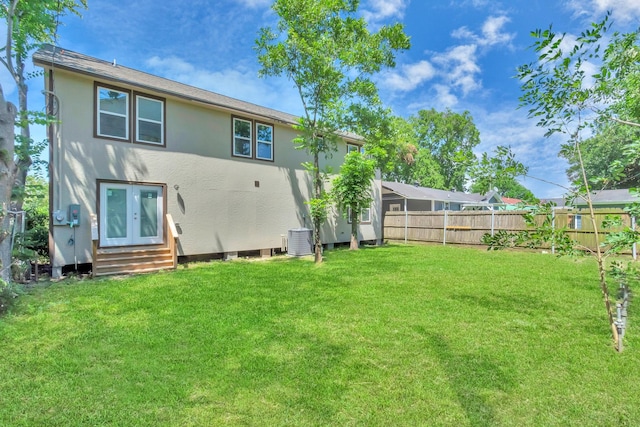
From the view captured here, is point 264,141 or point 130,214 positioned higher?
point 264,141

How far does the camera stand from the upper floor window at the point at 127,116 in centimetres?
838

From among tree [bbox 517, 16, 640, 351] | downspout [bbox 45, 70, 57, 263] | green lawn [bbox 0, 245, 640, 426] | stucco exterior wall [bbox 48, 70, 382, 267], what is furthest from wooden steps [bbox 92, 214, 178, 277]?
tree [bbox 517, 16, 640, 351]

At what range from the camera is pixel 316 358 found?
10.8 ft

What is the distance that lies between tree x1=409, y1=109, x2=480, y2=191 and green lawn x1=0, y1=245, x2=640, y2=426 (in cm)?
3429

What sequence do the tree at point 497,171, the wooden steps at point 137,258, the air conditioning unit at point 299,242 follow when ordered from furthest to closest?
the air conditioning unit at point 299,242
the wooden steps at point 137,258
the tree at point 497,171

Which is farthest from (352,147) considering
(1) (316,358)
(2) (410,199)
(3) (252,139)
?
(1) (316,358)

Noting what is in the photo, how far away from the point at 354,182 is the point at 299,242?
2.96 meters

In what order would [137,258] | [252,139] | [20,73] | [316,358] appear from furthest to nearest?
[252,139] → [20,73] → [137,258] → [316,358]

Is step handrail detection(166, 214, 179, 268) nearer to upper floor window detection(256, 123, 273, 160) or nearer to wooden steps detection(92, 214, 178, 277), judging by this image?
wooden steps detection(92, 214, 178, 277)

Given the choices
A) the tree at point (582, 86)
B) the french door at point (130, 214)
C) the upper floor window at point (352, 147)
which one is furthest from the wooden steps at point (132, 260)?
the upper floor window at point (352, 147)

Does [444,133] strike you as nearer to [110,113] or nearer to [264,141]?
[264,141]

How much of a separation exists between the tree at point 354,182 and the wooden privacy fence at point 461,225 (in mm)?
4588

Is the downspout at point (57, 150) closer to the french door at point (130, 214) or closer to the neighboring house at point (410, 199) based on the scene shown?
the french door at point (130, 214)

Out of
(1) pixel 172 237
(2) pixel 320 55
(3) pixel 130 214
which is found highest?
(2) pixel 320 55
